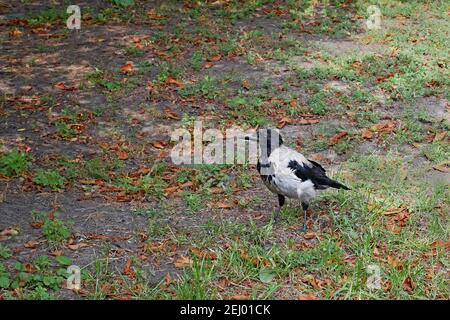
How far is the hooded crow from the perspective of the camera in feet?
20.0

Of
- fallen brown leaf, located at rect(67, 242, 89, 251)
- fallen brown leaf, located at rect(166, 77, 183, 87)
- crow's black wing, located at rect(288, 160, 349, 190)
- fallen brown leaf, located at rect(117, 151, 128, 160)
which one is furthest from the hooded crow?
fallen brown leaf, located at rect(166, 77, 183, 87)

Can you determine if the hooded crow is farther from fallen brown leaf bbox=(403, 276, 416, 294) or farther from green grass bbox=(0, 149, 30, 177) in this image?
green grass bbox=(0, 149, 30, 177)

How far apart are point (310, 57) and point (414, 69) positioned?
5.77 ft

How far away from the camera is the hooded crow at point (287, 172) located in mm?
6086

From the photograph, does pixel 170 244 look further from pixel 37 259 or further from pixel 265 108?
pixel 265 108

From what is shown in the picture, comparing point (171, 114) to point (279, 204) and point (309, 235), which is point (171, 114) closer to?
point (279, 204)

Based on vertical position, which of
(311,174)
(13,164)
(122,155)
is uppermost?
(311,174)

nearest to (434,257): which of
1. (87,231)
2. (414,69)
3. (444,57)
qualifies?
(87,231)

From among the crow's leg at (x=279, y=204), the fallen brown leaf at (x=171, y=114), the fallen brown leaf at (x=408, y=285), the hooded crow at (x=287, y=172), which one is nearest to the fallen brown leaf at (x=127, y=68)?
the fallen brown leaf at (x=171, y=114)

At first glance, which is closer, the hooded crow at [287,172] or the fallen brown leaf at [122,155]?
the hooded crow at [287,172]

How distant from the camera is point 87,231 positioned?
6.25m

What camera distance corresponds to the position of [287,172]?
610cm

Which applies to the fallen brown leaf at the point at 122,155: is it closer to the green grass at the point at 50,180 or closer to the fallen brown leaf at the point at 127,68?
the green grass at the point at 50,180

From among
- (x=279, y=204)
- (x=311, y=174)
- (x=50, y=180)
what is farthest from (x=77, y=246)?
(x=311, y=174)
